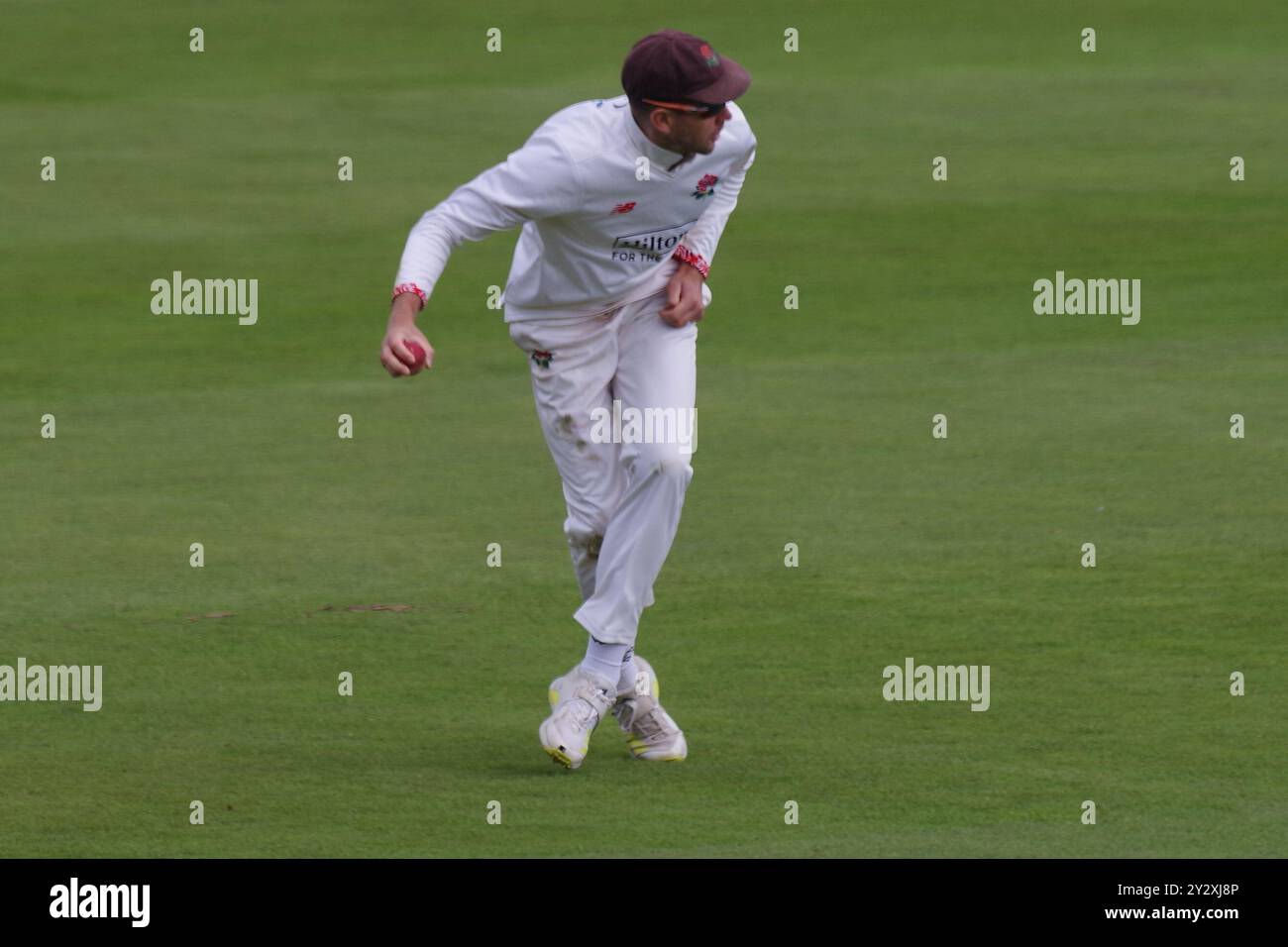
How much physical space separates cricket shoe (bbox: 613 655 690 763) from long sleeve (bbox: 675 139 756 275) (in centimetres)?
128

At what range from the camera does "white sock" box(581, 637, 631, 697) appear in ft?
23.9

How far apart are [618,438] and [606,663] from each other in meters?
0.68

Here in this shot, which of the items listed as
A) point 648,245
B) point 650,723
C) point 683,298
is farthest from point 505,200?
point 650,723

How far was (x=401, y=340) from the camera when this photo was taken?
6.48 meters

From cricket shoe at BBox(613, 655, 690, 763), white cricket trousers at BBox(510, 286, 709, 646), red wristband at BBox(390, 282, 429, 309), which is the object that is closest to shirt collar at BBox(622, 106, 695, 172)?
white cricket trousers at BBox(510, 286, 709, 646)

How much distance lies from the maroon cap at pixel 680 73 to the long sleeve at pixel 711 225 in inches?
20.4

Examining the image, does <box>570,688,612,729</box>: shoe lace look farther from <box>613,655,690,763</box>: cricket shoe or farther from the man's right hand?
the man's right hand

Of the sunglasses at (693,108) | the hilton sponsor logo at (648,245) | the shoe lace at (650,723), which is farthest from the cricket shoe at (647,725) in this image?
the sunglasses at (693,108)

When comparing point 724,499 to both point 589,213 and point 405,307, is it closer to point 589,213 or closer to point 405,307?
point 589,213

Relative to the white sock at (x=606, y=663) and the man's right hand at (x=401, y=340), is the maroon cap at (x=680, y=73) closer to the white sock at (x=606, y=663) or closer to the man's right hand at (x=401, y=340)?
the man's right hand at (x=401, y=340)

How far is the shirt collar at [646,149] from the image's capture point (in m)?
6.99

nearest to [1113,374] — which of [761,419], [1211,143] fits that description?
[761,419]

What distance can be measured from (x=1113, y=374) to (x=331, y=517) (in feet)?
16.9

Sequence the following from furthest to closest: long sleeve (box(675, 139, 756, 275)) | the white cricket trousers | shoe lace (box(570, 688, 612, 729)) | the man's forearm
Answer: long sleeve (box(675, 139, 756, 275)), the white cricket trousers, shoe lace (box(570, 688, 612, 729)), the man's forearm
